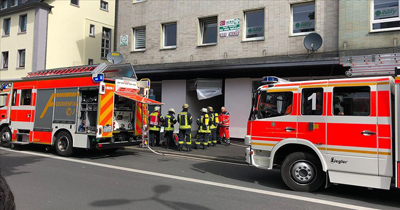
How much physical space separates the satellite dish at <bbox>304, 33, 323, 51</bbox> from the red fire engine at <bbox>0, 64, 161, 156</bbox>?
6522mm

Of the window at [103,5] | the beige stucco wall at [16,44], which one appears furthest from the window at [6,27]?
the window at [103,5]

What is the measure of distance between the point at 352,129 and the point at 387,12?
7.74 metres

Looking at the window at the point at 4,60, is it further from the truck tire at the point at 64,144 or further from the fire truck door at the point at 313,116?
the fire truck door at the point at 313,116

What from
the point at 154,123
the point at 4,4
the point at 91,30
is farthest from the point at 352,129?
the point at 4,4

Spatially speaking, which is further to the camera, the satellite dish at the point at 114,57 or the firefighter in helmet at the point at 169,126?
the satellite dish at the point at 114,57

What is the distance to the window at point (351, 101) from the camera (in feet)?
17.6

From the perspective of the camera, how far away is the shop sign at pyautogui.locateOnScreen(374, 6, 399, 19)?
1064 cm

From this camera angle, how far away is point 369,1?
1087 cm

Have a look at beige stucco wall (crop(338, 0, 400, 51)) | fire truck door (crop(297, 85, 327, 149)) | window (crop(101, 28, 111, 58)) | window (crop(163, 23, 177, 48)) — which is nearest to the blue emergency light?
fire truck door (crop(297, 85, 327, 149))

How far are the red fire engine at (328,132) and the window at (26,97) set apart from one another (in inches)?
332

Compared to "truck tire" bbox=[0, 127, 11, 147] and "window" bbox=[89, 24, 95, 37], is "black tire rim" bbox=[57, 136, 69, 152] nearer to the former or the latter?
"truck tire" bbox=[0, 127, 11, 147]

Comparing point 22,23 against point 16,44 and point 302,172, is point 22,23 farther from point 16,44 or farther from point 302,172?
point 302,172

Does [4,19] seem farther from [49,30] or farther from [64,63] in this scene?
[64,63]

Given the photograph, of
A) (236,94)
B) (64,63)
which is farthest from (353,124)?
(64,63)
